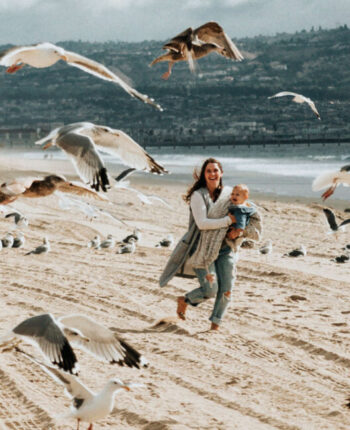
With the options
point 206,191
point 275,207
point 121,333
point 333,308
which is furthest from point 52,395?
point 275,207

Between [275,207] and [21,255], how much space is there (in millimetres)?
8175

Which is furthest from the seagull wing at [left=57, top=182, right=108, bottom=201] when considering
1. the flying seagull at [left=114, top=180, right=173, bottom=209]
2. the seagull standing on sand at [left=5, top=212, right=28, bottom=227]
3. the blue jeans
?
the seagull standing on sand at [left=5, top=212, right=28, bottom=227]

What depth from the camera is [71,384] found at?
336cm

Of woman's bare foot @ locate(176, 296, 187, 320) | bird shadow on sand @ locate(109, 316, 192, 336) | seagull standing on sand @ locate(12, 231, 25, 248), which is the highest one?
woman's bare foot @ locate(176, 296, 187, 320)

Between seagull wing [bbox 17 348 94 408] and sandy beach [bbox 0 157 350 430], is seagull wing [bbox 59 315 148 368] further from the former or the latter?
sandy beach [bbox 0 157 350 430]

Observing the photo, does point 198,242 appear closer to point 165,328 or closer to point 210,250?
point 210,250

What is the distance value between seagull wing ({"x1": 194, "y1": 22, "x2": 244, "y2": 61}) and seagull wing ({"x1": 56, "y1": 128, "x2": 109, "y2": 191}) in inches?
62.2

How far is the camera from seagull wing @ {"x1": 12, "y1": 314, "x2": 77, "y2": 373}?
A: 3273 mm

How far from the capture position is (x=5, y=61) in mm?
3223

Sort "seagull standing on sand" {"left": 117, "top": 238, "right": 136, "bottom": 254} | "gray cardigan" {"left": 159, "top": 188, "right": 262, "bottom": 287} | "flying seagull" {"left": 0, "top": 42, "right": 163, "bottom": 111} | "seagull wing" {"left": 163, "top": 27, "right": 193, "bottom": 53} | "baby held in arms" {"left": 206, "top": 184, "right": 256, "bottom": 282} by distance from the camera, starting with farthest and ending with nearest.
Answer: "seagull standing on sand" {"left": 117, "top": 238, "right": 136, "bottom": 254}
"gray cardigan" {"left": 159, "top": 188, "right": 262, "bottom": 287}
"baby held in arms" {"left": 206, "top": 184, "right": 256, "bottom": 282}
"seagull wing" {"left": 163, "top": 27, "right": 193, "bottom": 53}
"flying seagull" {"left": 0, "top": 42, "right": 163, "bottom": 111}

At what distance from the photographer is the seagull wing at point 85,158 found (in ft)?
11.2

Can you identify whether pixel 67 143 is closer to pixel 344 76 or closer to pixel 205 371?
pixel 205 371

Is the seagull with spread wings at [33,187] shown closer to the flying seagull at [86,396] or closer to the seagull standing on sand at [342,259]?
the flying seagull at [86,396]

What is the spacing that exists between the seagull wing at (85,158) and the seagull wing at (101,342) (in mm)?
660
